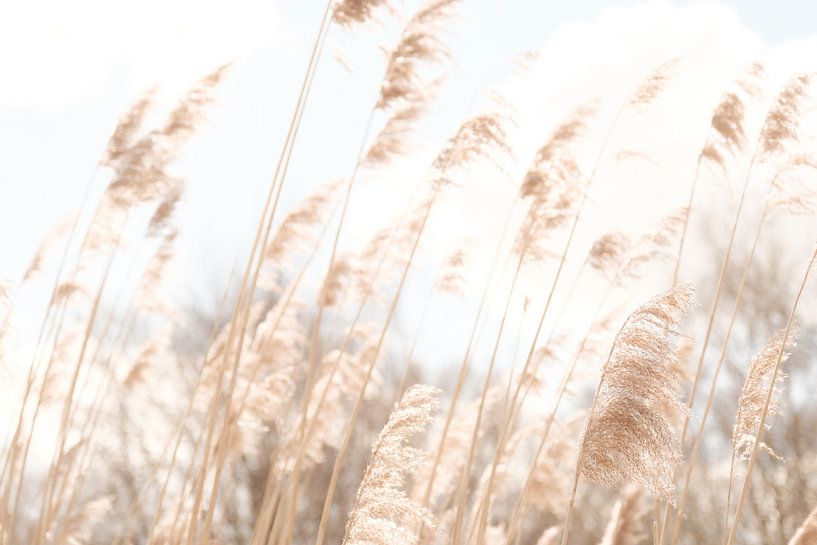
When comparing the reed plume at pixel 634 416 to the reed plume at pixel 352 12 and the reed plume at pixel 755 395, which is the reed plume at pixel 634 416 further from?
the reed plume at pixel 352 12

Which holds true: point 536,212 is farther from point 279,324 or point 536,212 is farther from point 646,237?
point 279,324

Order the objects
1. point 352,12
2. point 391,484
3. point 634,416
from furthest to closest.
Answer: point 352,12 < point 391,484 < point 634,416

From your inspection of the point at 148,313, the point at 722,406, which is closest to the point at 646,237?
the point at 148,313

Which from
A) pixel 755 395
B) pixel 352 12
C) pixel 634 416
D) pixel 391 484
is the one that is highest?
pixel 352 12

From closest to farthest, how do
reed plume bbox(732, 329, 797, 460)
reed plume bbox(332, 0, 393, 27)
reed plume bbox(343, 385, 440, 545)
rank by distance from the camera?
reed plume bbox(343, 385, 440, 545) → reed plume bbox(732, 329, 797, 460) → reed plume bbox(332, 0, 393, 27)

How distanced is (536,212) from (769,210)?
999mm

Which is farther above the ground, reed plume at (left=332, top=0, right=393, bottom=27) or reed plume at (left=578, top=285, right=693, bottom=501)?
reed plume at (left=332, top=0, right=393, bottom=27)

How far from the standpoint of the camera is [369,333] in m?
6.48

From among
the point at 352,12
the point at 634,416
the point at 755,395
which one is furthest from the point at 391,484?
the point at 352,12

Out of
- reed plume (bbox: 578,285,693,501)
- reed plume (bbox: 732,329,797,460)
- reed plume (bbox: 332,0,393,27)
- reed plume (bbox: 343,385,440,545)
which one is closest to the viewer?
reed plume (bbox: 578,285,693,501)

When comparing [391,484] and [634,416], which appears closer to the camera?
[634,416]

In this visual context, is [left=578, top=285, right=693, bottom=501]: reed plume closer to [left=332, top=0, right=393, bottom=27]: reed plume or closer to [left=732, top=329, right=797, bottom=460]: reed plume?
[left=732, top=329, right=797, bottom=460]: reed plume

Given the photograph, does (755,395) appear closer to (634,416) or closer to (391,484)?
(634,416)

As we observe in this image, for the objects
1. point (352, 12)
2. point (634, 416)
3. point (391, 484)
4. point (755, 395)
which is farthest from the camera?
point (352, 12)
